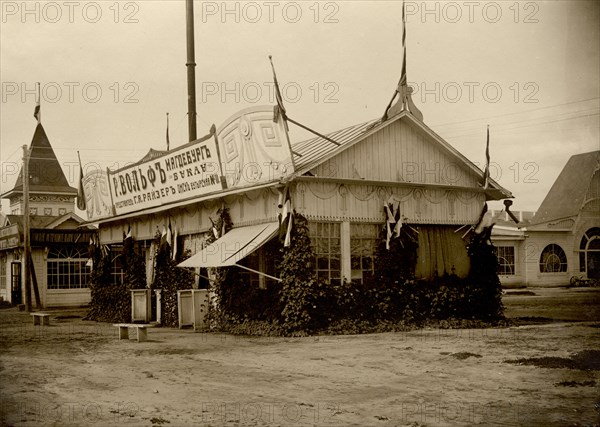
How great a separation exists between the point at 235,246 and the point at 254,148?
2.18 m

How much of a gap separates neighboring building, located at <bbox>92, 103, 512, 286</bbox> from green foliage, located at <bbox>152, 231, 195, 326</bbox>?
79cm

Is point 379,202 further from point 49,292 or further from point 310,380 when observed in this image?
point 49,292

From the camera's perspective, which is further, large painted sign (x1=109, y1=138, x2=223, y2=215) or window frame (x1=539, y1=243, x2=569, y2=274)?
window frame (x1=539, y1=243, x2=569, y2=274)

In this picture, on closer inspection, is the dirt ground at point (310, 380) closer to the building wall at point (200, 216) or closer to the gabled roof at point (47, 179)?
the building wall at point (200, 216)

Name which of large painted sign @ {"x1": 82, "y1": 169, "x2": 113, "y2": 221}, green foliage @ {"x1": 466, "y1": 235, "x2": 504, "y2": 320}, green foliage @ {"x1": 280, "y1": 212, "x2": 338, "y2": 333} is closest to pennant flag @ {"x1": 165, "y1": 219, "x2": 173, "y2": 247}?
large painted sign @ {"x1": 82, "y1": 169, "x2": 113, "y2": 221}

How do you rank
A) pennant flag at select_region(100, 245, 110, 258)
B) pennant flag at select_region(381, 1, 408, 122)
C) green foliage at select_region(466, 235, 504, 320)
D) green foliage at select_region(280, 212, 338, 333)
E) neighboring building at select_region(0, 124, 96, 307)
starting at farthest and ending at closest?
neighboring building at select_region(0, 124, 96, 307)
pennant flag at select_region(100, 245, 110, 258)
green foliage at select_region(466, 235, 504, 320)
pennant flag at select_region(381, 1, 408, 122)
green foliage at select_region(280, 212, 338, 333)

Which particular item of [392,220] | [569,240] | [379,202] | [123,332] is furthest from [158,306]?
[569,240]

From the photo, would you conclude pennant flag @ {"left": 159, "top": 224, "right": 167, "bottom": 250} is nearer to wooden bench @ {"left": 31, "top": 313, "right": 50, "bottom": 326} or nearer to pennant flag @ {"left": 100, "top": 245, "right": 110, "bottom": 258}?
wooden bench @ {"left": 31, "top": 313, "right": 50, "bottom": 326}

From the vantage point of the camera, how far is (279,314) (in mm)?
15508

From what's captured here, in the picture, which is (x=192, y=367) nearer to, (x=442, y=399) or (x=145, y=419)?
(x=145, y=419)

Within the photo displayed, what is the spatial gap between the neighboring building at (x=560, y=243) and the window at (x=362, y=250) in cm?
2035

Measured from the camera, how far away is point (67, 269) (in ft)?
110

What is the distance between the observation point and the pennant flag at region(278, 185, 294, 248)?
49.6ft

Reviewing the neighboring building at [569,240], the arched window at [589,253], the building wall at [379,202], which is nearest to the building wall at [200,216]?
the building wall at [379,202]
